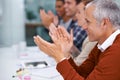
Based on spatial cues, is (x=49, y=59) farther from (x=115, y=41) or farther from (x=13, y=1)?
(x=13, y=1)

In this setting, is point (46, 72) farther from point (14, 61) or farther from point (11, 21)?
point (11, 21)

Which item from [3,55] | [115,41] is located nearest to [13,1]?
[3,55]

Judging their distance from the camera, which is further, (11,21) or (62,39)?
(11,21)

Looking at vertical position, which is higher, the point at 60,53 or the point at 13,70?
the point at 60,53

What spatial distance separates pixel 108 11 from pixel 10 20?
2.83m

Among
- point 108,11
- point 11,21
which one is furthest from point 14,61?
point 11,21

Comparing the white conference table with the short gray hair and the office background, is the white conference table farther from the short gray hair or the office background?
the office background

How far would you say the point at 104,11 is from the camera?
4.33 feet

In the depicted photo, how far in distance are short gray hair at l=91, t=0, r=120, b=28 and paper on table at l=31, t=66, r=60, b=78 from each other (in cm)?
62

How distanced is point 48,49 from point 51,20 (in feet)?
4.81

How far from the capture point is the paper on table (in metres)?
1.77

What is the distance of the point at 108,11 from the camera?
132 centimetres

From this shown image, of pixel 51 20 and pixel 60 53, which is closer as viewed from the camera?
pixel 60 53

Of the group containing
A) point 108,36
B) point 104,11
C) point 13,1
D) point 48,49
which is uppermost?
point 104,11
